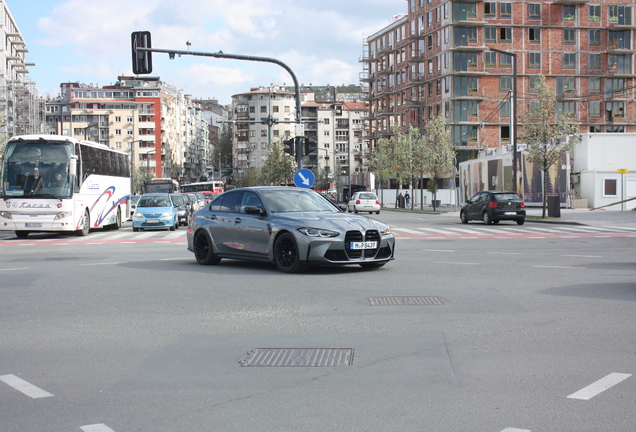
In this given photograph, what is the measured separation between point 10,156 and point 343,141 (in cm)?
13177

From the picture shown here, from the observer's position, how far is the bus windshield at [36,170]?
25.6m

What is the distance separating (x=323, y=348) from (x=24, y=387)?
8.51ft

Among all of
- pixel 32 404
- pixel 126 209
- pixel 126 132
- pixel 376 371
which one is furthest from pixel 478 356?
pixel 126 132

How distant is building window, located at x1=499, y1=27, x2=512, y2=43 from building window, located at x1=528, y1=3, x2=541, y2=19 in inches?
117

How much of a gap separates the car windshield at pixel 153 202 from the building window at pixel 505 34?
6102cm

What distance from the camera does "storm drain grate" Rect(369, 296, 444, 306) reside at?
30.6ft

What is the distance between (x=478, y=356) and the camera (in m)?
6.35

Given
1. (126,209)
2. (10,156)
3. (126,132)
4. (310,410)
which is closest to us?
(310,410)

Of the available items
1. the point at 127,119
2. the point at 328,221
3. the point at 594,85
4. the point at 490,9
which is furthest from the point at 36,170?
the point at 127,119

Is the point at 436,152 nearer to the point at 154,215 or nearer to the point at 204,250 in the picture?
the point at 154,215

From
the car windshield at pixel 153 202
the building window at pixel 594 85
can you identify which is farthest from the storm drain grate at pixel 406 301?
the building window at pixel 594 85

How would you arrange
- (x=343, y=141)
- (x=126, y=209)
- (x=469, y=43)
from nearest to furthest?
(x=126, y=209) < (x=469, y=43) < (x=343, y=141)

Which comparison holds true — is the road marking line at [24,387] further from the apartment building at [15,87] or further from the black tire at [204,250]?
the apartment building at [15,87]

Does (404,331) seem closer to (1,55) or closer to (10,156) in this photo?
(10,156)
